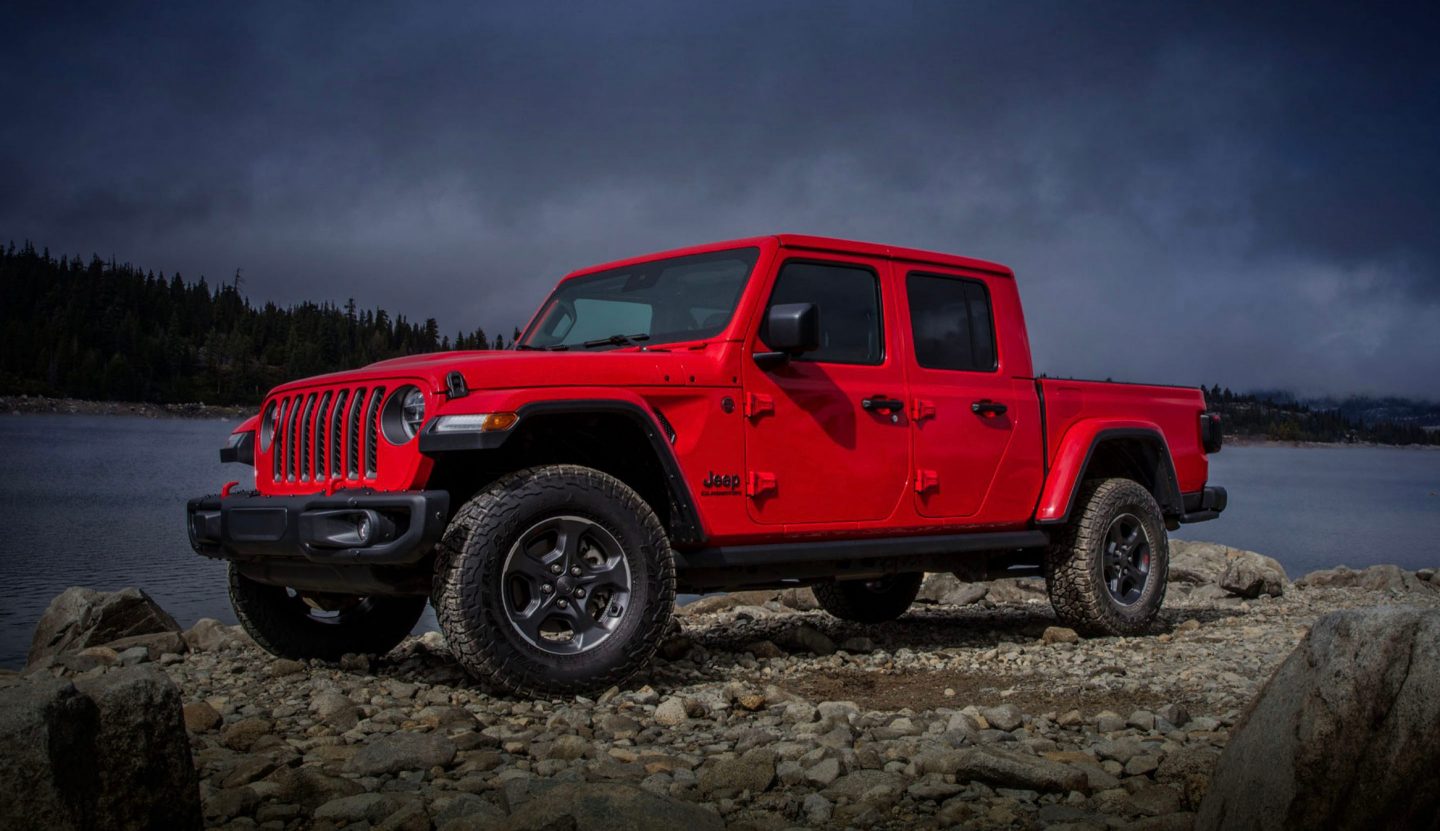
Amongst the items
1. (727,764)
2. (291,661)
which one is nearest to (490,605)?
(727,764)

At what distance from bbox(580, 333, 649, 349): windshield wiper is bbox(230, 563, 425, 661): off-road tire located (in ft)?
5.21

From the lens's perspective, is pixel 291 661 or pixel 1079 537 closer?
pixel 291 661

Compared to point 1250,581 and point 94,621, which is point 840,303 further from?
point 1250,581

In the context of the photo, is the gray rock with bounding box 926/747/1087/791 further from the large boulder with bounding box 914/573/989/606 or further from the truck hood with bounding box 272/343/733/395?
the large boulder with bounding box 914/573/989/606

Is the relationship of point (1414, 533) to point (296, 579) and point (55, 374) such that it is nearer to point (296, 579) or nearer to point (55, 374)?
point (296, 579)

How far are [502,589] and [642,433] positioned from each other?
0.99 metres

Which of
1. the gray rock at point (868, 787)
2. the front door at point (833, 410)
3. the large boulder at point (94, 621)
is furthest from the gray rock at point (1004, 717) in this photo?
the large boulder at point (94, 621)

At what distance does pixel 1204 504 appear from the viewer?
28.1ft

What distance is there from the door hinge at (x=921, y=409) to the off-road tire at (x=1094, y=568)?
1560 mm

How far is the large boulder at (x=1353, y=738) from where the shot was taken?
2.47 m

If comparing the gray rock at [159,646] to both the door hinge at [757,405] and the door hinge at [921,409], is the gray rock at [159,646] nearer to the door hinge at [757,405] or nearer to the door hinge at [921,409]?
the door hinge at [757,405]

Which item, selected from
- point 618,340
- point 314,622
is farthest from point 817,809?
point 314,622

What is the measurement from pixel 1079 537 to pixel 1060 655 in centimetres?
86

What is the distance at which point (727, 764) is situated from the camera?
3.91 metres
